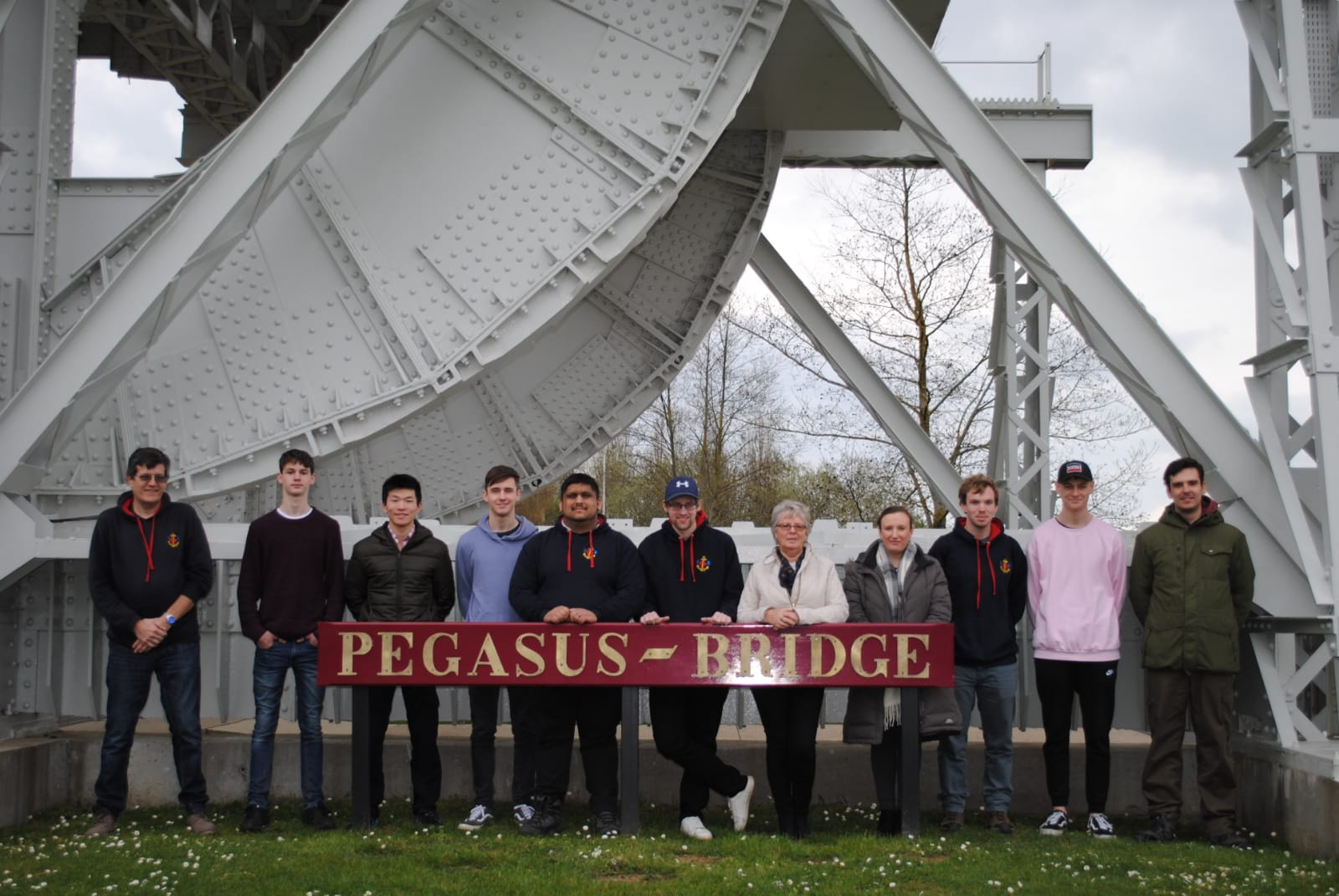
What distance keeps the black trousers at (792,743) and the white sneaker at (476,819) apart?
1.44 m

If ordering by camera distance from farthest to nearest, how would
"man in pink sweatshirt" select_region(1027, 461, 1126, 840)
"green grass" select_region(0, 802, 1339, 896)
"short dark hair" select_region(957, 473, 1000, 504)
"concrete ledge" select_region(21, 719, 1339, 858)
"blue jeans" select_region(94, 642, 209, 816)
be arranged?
"concrete ledge" select_region(21, 719, 1339, 858) → "short dark hair" select_region(957, 473, 1000, 504) → "man in pink sweatshirt" select_region(1027, 461, 1126, 840) → "blue jeans" select_region(94, 642, 209, 816) → "green grass" select_region(0, 802, 1339, 896)

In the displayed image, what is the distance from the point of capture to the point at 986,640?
6543 millimetres

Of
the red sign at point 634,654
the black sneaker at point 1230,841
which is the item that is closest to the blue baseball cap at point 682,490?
the red sign at point 634,654

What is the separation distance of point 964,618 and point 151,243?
4.90 m

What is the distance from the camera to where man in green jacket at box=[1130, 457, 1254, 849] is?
6414 millimetres

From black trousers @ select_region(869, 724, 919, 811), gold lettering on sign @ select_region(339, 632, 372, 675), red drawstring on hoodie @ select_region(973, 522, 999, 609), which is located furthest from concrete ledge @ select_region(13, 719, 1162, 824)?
gold lettering on sign @ select_region(339, 632, 372, 675)

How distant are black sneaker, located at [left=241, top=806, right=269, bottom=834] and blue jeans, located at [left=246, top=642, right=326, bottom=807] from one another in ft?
0.08

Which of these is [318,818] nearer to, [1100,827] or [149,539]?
[149,539]

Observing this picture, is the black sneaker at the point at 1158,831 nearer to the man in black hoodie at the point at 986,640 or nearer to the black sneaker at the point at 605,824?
the man in black hoodie at the point at 986,640

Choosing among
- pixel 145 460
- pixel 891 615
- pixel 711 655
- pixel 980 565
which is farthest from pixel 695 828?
pixel 145 460

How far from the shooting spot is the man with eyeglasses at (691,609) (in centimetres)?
628

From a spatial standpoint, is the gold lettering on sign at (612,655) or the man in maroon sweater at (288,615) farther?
the man in maroon sweater at (288,615)

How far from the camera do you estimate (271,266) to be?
848cm

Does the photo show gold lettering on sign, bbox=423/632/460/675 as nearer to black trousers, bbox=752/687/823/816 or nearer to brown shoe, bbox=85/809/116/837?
black trousers, bbox=752/687/823/816
